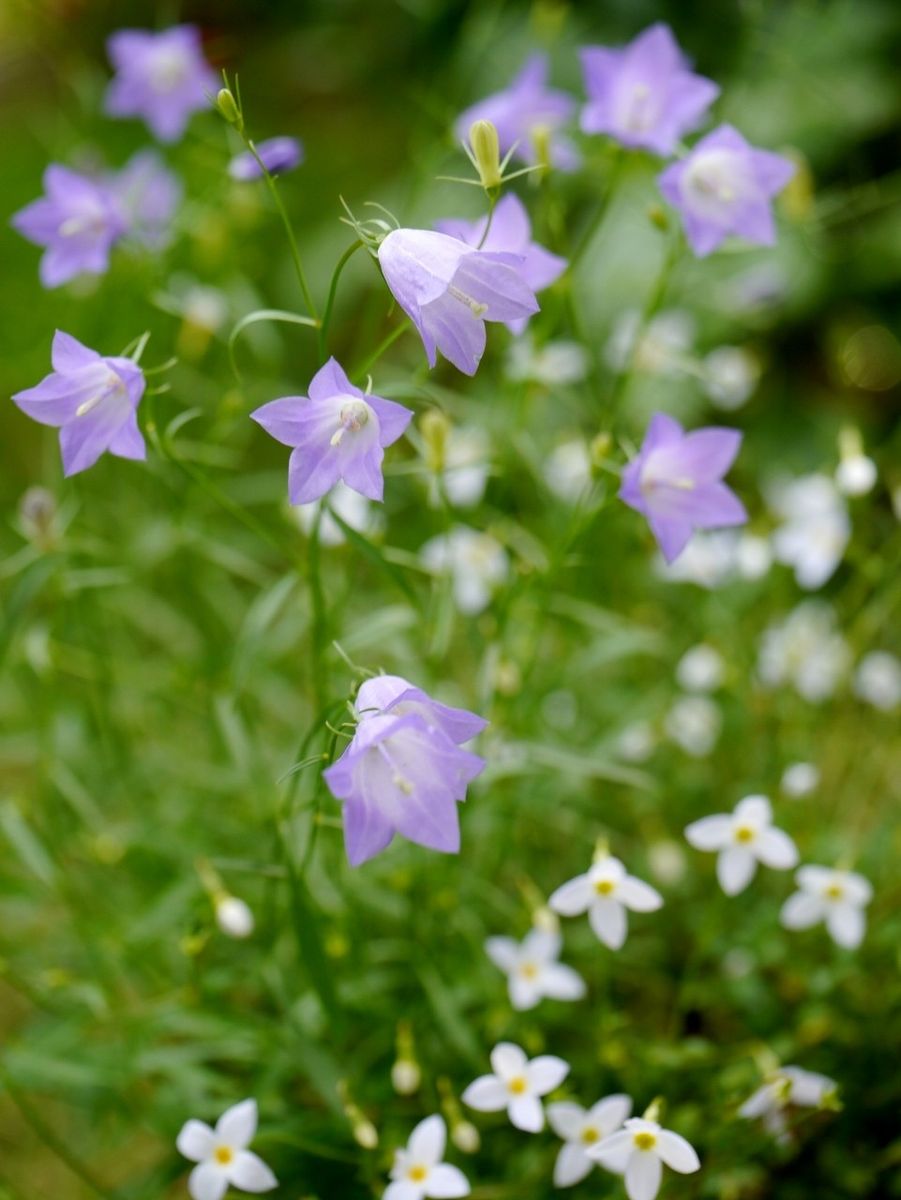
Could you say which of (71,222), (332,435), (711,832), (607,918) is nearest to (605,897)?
(607,918)

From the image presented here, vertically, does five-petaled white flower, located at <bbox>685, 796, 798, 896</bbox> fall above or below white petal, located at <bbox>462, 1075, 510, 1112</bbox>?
above

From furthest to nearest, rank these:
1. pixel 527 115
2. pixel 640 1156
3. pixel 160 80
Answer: pixel 160 80 < pixel 527 115 < pixel 640 1156

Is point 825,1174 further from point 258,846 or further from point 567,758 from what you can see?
point 258,846

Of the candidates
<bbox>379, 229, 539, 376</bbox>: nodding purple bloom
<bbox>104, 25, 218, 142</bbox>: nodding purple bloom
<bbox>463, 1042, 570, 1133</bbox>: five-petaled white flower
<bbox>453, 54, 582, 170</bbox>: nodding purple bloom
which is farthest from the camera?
<bbox>104, 25, 218, 142</bbox>: nodding purple bloom

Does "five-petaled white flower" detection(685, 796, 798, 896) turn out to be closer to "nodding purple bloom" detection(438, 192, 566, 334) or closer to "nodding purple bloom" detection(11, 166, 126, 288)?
"nodding purple bloom" detection(438, 192, 566, 334)

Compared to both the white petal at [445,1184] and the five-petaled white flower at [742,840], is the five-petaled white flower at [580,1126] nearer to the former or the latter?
the white petal at [445,1184]

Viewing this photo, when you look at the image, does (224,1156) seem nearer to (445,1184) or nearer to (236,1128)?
(236,1128)

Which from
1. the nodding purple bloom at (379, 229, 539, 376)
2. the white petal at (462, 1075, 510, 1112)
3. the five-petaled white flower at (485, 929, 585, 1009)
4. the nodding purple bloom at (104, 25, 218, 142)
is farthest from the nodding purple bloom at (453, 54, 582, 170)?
the white petal at (462, 1075, 510, 1112)

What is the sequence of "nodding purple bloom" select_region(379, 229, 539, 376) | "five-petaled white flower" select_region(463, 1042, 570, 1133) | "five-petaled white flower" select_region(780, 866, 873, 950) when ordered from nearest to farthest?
"nodding purple bloom" select_region(379, 229, 539, 376) → "five-petaled white flower" select_region(463, 1042, 570, 1133) → "five-petaled white flower" select_region(780, 866, 873, 950)
